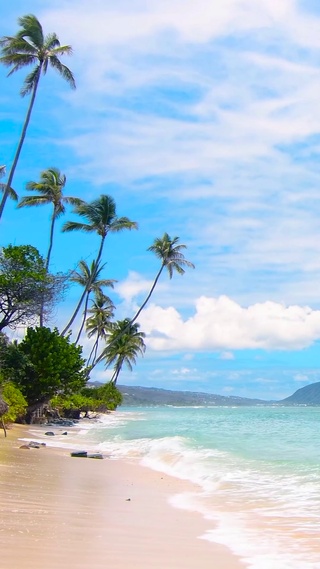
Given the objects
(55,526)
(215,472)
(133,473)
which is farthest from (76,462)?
(55,526)

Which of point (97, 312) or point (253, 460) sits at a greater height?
point (97, 312)

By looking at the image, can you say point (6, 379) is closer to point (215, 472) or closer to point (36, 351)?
point (36, 351)

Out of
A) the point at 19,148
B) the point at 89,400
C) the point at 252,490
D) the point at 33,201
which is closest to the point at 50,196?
the point at 33,201

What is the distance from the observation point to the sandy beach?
5.12 metres

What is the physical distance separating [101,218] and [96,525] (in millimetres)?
30864

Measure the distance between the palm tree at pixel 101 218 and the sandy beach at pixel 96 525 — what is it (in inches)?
1022

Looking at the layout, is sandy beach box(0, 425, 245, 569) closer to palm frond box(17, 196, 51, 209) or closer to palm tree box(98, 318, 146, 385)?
palm frond box(17, 196, 51, 209)

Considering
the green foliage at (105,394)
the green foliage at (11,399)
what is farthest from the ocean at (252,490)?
the green foliage at (105,394)

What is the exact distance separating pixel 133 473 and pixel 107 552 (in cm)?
738

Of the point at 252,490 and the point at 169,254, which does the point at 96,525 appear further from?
the point at 169,254

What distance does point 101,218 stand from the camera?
36.5 metres

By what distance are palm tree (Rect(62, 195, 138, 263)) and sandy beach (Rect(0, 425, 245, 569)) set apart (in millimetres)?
25953

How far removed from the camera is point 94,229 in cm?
3681

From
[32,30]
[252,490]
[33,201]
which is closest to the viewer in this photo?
[252,490]
